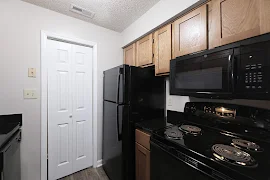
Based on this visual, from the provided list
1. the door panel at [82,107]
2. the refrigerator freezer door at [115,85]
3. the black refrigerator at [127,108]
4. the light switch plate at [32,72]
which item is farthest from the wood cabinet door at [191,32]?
the light switch plate at [32,72]

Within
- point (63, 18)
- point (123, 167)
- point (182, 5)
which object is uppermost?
point (63, 18)

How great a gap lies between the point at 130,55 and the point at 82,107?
1266mm

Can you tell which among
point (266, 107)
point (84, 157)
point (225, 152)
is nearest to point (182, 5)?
point (266, 107)

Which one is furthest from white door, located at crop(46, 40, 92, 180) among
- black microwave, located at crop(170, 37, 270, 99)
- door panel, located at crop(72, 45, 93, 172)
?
black microwave, located at crop(170, 37, 270, 99)

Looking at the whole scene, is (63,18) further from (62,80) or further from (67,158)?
(67,158)

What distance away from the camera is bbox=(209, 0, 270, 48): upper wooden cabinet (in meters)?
0.84

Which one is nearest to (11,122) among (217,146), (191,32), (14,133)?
(14,133)

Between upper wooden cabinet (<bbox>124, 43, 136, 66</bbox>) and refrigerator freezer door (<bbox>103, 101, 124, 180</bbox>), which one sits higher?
upper wooden cabinet (<bbox>124, 43, 136, 66</bbox>)

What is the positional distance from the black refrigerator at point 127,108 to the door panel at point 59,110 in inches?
26.2

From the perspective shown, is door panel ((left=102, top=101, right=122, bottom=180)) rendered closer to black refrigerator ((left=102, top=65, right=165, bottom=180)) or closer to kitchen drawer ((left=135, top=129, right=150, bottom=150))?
black refrigerator ((left=102, top=65, right=165, bottom=180))

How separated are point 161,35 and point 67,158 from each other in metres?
2.34

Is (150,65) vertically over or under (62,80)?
over

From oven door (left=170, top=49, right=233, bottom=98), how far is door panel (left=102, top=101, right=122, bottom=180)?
894 mm

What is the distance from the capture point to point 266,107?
100cm
